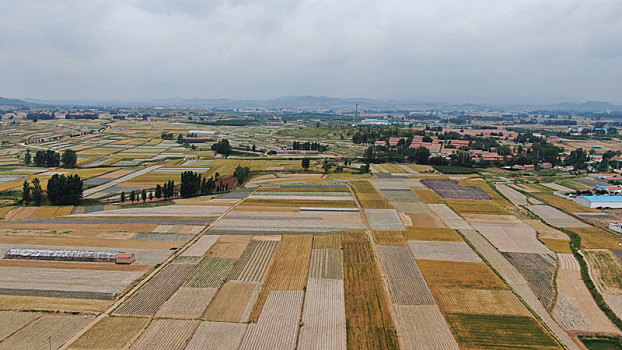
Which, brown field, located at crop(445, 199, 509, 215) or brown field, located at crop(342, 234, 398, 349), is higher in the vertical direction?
brown field, located at crop(445, 199, 509, 215)

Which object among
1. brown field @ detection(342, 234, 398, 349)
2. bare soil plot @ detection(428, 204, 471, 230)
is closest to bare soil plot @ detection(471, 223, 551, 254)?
bare soil plot @ detection(428, 204, 471, 230)

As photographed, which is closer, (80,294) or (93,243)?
(80,294)

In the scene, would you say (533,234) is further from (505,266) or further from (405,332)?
(405,332)

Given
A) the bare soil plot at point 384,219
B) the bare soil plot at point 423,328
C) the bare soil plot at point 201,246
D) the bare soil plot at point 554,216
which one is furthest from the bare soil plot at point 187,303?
the bare soil plot at point 554,216

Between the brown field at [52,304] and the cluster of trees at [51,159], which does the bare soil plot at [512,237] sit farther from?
the cluster of trees at [51,159]

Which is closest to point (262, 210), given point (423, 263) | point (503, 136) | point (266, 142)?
point (423, 263)

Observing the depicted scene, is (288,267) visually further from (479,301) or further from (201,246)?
(479,301)

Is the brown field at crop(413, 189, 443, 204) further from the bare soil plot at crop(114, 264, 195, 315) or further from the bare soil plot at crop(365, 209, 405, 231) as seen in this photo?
the bare soil plot at crop(114, 264, 195, 315)
